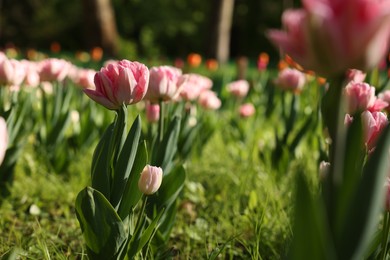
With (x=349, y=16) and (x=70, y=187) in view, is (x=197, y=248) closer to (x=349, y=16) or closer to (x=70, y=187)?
(x=70, y=187)

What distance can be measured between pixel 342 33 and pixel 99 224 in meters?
0.74

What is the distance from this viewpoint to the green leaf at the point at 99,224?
47.2 inches

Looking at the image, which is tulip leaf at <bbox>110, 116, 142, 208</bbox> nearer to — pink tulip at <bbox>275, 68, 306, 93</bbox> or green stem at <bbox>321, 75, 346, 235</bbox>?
green stem at <bbox>321, 75, 346, 235</bbox>

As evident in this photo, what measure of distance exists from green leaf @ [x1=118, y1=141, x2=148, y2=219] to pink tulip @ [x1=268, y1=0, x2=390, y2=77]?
0.64 metres

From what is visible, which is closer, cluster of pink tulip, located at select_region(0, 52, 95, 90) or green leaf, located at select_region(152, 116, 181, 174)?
green leaf, located at select_region(152, 116, 181, 174)

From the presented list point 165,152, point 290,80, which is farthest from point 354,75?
point 290,80

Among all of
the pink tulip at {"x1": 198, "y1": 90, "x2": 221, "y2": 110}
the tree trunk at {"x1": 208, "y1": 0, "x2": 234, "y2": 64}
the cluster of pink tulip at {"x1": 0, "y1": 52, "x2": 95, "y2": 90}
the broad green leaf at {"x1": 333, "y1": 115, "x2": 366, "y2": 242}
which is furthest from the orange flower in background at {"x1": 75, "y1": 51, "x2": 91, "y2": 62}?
the broad green leaf at {"x1": 333, "y1": 115, "x2": 366, "y2": 242}

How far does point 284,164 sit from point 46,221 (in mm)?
1112

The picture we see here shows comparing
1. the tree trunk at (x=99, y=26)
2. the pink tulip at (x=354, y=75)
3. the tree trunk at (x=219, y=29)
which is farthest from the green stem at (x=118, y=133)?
the tree trunk at (x=99, y=26)

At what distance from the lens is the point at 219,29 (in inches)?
407

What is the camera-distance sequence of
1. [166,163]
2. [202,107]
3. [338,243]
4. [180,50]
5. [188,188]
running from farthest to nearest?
[180,50] < [202,107] < [188,188] < [166,163] < [338,243]

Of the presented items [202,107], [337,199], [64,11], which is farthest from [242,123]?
[64,11]

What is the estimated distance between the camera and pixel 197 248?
1791mm

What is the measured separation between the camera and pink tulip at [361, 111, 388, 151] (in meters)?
1.11
